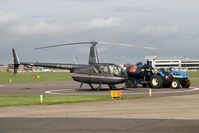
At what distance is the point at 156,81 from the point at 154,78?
0.40 metres

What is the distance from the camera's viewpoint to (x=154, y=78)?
44.6 meters

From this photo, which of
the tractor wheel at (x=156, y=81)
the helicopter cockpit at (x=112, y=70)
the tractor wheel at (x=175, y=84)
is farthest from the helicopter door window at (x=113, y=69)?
the tractor wheel at (x=175, y=84)

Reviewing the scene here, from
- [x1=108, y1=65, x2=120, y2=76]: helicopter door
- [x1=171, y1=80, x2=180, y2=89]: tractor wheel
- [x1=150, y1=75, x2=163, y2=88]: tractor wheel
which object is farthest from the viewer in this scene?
[x1=150, y1=75, x2=163, y2=88]: tractor wheel

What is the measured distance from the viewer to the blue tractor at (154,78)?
4416 cm

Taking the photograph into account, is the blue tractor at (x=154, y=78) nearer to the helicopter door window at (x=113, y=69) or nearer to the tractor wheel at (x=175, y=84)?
the tractor wheel at (x=175, y=84)

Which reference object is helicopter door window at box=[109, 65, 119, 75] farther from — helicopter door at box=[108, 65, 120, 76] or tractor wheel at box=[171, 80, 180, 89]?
tractor wheel at box=[171, 80, 180, 89]

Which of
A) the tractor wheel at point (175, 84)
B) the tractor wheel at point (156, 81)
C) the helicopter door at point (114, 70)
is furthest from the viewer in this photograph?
the tractor wheel at point (156, 81)

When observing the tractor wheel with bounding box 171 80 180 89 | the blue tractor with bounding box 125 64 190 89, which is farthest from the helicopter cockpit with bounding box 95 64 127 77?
the tractor wheel with bounding box 171 80 180 89

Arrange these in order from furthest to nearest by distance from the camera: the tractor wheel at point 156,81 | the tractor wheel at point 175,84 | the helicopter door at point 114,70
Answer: the tractor wheel at point 156,81
the tractor wheel at point 175,84
the helicopter door at point 114,70

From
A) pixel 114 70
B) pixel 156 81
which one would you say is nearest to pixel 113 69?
pixel 114 70

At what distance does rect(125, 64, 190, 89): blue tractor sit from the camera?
4416 cm
